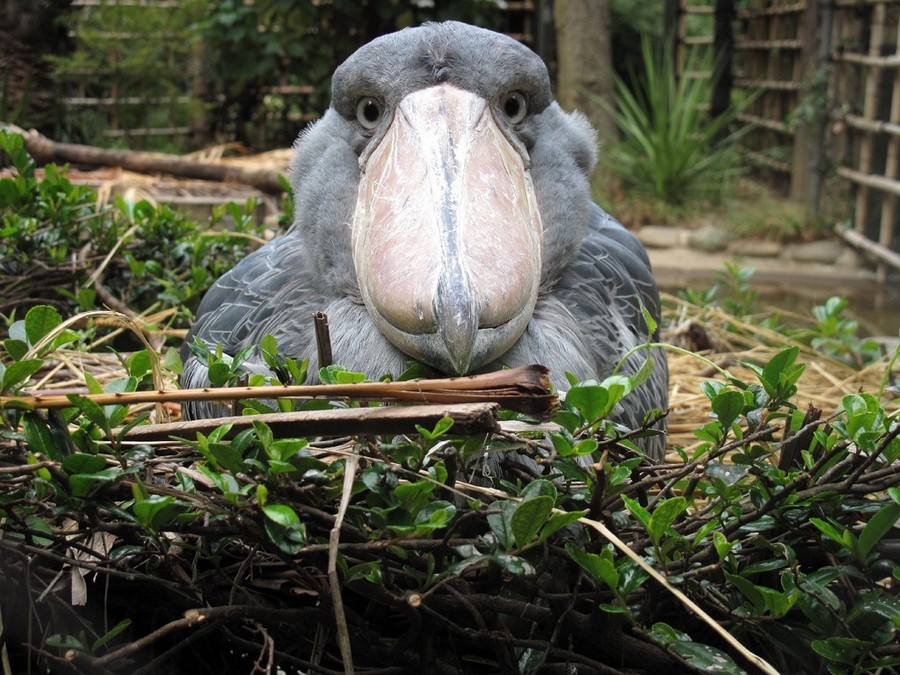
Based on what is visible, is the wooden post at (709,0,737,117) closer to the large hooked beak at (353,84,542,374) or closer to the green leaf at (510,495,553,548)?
the large hooked beak at (353,84,542,374)

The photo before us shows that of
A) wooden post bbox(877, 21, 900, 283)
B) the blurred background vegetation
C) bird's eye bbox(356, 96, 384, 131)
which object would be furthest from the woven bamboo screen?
bird's eye bbox(356, 96, 384, 131)

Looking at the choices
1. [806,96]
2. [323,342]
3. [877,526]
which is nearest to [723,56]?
[806,96]

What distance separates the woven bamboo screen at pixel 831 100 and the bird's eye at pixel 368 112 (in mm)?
5468

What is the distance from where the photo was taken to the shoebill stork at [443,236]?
4.52 ft

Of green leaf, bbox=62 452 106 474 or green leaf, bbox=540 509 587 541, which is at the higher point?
green leaf, bbox=62 452 106 474

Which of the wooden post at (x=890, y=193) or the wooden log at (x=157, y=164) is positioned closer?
the wooden log at (x=157, y=164)

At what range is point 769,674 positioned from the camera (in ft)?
3.44

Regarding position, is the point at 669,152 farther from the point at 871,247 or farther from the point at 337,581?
the point at 337,581

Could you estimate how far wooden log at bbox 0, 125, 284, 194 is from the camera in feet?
12.4

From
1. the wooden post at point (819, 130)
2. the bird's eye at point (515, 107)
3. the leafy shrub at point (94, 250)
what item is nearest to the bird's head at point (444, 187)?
the bird's eye at point (515, 107)

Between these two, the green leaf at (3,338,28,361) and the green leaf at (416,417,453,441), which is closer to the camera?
the green leaf at (416,417,453,441)

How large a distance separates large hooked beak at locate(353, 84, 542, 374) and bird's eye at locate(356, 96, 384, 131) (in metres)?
0.06

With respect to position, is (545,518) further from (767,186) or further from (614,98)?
(767,186)

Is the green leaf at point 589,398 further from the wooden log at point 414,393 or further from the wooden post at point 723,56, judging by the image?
the wooden post at point 723,56
